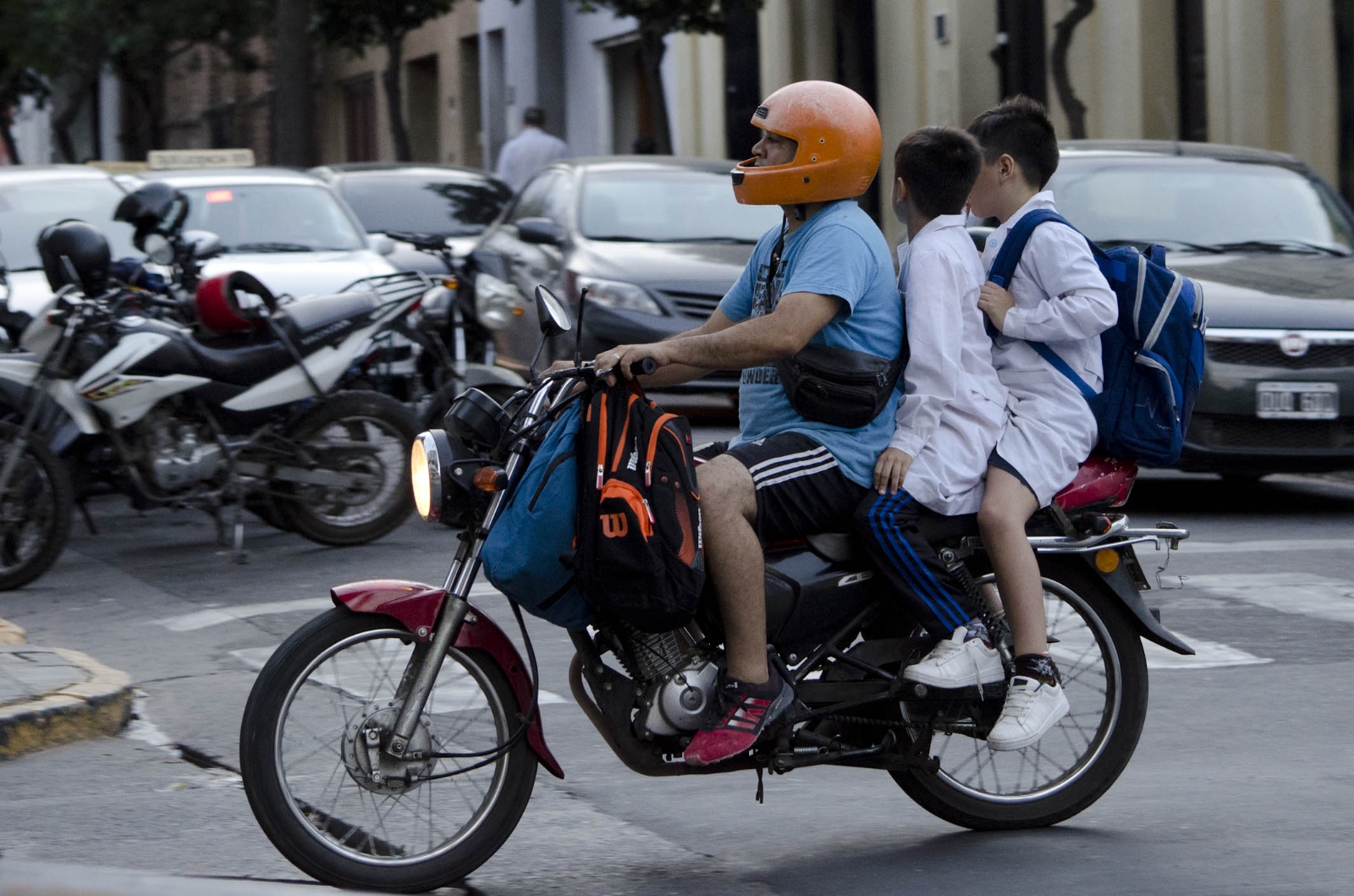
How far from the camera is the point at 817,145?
444cm

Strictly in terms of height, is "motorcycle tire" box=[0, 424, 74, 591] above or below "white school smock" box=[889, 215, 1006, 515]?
below

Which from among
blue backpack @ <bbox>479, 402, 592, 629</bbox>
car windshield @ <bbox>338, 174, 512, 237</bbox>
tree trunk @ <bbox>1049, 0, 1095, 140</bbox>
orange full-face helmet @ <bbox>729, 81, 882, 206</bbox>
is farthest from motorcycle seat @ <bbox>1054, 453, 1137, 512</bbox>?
tree trunk @ <bbox>1049, 0, 1095, 140</bbox>

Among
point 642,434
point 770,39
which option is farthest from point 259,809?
point 770,39

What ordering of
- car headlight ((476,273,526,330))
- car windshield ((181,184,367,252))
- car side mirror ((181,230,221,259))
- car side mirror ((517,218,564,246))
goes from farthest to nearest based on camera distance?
1. car windshield ((181,184,367,252))
2. car headlight ((476,273,526,330))
3. car side mirror ((517,218,564,246))
4. car side mirror ((181,230,221,259))

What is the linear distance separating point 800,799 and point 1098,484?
3.57 ft

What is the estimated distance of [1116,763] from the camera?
4.89 m

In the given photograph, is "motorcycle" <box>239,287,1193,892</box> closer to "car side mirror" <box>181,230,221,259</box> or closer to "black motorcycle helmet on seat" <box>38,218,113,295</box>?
"black motorcycle helmet on seat" <box>38,218,113,295</box>

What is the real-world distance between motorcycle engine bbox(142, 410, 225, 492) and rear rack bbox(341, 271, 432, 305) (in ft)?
3.26

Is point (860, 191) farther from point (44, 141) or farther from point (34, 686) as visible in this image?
point (44, 141)

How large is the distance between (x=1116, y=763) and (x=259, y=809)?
6.51 feet

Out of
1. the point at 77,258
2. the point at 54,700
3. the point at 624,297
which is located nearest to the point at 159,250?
the point at 77,258

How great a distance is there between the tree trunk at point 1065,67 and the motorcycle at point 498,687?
1510 cm

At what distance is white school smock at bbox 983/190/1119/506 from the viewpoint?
15.2ft

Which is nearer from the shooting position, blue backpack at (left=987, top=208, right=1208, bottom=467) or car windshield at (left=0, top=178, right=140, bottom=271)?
blue backpack at (left=987, top=208, right=1208, bottom=467)
